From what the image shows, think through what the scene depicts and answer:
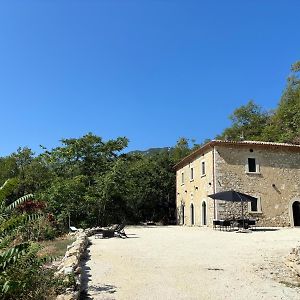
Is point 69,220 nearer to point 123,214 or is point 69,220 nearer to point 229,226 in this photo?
point 123,214

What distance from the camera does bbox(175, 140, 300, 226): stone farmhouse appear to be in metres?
24.7

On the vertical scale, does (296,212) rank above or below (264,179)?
below

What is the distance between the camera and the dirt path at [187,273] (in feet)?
18.9

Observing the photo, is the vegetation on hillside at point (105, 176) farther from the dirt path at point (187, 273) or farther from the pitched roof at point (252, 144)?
the dirt path at point (187, 273)

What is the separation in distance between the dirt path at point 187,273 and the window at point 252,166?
48.4ft

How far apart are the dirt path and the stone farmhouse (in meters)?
13.8

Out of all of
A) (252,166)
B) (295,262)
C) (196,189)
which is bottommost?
(295,262)

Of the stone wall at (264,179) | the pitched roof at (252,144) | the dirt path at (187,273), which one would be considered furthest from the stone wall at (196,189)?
the dirt path at (187,273)

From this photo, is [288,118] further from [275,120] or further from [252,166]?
[252,166]

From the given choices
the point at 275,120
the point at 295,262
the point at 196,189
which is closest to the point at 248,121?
the point at 275,120

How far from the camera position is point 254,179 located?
25.2 metres

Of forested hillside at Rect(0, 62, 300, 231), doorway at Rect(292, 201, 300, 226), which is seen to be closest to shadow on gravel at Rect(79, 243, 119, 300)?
forested hillside at Rect(0, 62, 300, 231)

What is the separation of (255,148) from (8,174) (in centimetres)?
2362

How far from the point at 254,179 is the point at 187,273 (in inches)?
750
